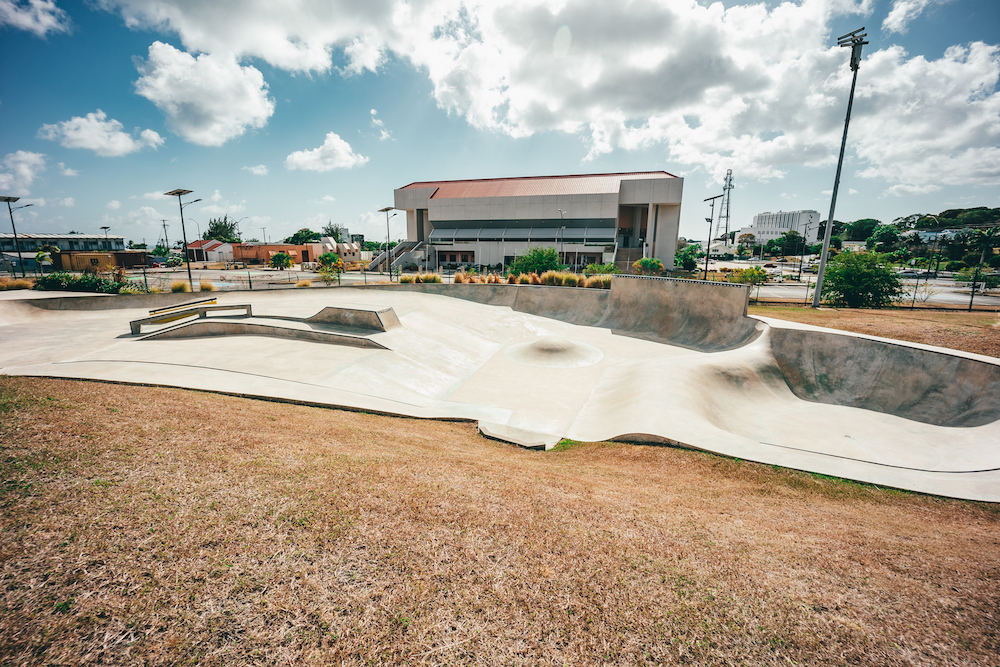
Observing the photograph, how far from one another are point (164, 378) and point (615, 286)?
24.9m

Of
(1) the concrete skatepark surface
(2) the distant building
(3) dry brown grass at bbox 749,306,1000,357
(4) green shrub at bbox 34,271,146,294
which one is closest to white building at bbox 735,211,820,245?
(3) dry brown grass at bbox 749,306,1000,357

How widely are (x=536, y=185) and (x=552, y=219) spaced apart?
7954mm

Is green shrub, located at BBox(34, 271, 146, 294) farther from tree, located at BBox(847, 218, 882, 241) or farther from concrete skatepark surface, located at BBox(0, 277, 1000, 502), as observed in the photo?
tree, located at BBox(847, 218, 882, 241)

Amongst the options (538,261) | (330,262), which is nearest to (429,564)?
(538,261)

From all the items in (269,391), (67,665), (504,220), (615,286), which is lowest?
(269,391)

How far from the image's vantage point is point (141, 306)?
80.4 ft

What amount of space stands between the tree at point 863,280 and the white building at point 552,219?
1039 inches

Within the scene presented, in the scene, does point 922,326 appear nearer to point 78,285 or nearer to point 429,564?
point 429,564

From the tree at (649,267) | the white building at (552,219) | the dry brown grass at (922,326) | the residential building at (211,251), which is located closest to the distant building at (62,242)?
the residential building at (211,251)

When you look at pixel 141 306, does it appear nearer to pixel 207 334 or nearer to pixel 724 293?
pixel 207 334

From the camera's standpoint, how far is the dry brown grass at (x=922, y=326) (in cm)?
1441

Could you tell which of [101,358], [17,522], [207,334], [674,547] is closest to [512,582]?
[674,547]

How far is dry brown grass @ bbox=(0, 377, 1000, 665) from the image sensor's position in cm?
330

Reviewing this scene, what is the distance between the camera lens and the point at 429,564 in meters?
4.24
